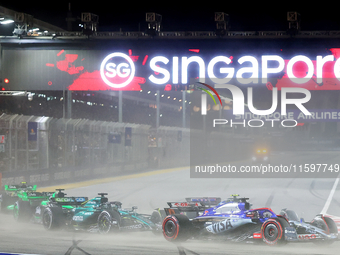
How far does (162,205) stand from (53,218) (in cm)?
598

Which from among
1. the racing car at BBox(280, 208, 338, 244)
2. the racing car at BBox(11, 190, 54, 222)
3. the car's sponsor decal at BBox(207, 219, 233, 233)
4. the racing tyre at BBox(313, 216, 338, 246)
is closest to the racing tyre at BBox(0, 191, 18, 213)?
the racing car at BBox(11, 190, 54, 222)

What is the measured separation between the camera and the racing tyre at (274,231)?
7934mm

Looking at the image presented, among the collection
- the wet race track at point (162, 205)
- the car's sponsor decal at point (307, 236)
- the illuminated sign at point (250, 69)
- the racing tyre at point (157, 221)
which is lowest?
the wet race track at point (162, 205)

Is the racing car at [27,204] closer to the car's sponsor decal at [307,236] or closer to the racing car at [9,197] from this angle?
the racing car at [9,197]

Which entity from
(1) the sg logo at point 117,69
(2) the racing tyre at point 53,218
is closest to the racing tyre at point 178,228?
(2) the racing tyre at point 53,218

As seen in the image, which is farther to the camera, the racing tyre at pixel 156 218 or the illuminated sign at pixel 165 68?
the illuminated sign at pixel 165 68

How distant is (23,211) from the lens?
39.5 ft

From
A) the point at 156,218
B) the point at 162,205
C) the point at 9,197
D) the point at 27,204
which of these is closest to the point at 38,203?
the point at 27,204

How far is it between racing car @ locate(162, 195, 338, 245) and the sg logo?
6365mm

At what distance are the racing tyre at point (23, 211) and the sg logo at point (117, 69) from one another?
15.1 ft

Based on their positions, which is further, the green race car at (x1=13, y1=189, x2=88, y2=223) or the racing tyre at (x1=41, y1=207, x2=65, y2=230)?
the green race car at (x1=13, y1=189, x2=88, y2=223)

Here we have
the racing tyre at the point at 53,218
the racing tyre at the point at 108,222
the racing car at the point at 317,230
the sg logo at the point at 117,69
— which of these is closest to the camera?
the racing car at the point at 317,230

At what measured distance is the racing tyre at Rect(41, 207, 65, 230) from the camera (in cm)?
1073

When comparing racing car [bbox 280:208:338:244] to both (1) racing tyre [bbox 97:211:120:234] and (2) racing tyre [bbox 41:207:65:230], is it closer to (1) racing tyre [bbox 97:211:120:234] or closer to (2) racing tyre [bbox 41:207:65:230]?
(1) racing tyre [bbox 97:211:120:234]
